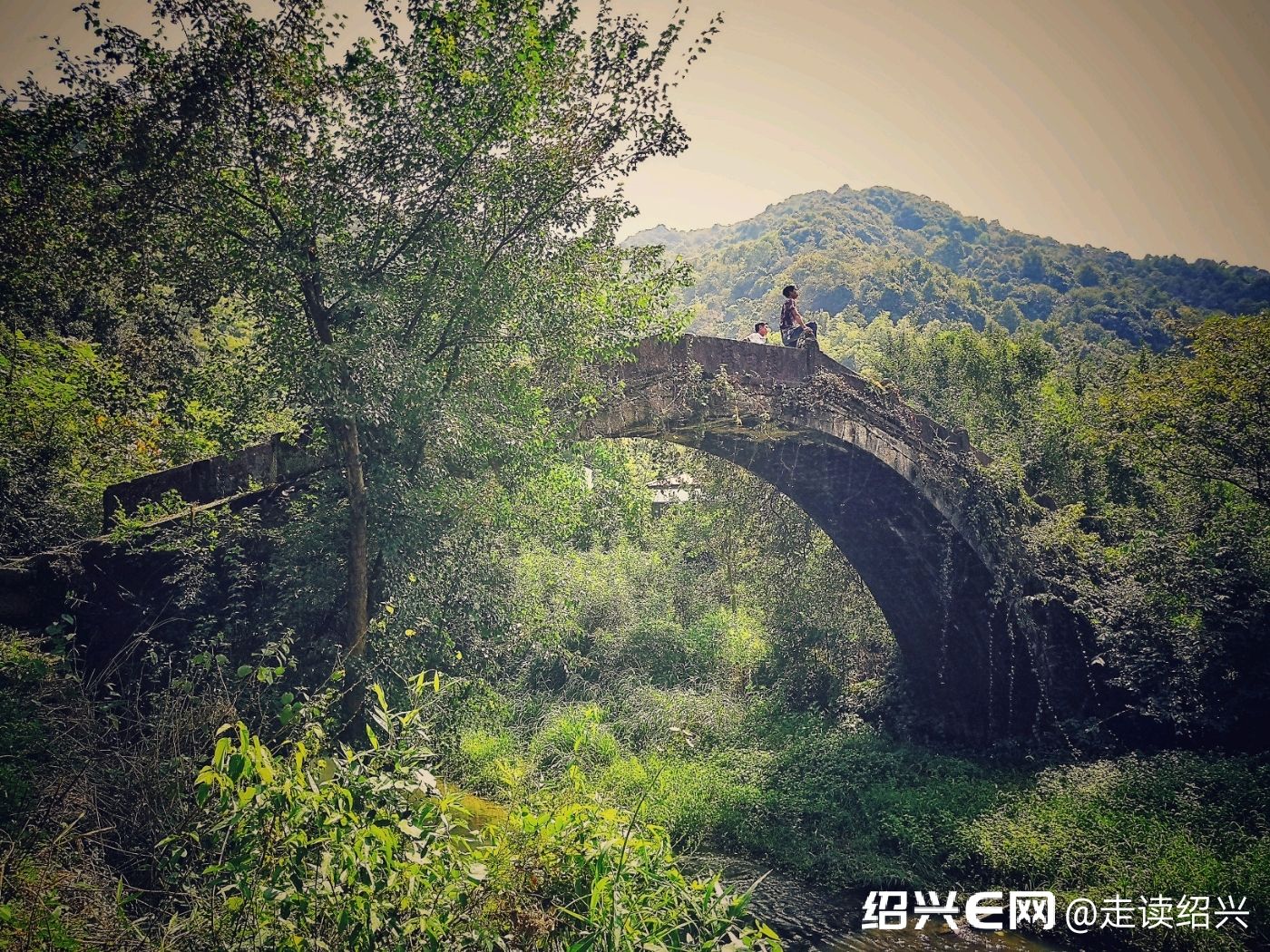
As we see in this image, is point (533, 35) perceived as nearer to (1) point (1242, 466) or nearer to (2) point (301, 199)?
(2) point (301, 199)

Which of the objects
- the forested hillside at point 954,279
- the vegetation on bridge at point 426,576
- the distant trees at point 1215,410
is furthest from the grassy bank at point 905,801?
the forested hillside at point 954,279

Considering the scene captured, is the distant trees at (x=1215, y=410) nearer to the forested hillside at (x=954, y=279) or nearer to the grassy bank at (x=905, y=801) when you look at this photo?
the grassy bank at (x=905, y=801)

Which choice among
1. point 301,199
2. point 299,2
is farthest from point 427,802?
point 299,2

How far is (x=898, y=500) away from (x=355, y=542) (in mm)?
8214

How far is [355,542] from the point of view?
683 centimetres

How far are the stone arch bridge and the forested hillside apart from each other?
27.7 m

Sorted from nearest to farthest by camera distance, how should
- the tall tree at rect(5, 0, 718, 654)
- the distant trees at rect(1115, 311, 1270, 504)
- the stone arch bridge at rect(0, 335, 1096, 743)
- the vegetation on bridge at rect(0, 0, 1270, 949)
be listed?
1. the vegetation on bridge at rect(0, 0, 1270, 949)
2. the tall tree at rect(5, 0, 718, 654)
3. the stone arch bridge at rect(0, 335, 1096, 743)
4. the distant trees at rect(1115, 311, 1270, 504)

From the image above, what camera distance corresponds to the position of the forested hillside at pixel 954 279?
4362cm

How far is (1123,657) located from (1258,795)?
90.7 inches

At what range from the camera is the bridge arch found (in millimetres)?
9930

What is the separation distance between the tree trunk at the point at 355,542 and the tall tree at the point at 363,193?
17mm

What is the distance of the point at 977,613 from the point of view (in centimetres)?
1216
